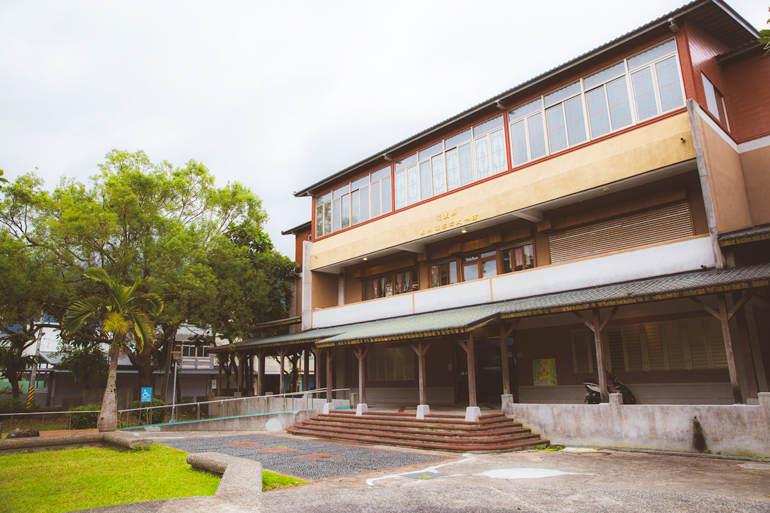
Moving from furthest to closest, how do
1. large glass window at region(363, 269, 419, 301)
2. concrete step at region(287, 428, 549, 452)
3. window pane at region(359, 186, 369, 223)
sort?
window pane at region(359, 186, 369, 223), large glass window at region(363, 269, 419, 301), concrete step at region(287, 428, 549, 452)

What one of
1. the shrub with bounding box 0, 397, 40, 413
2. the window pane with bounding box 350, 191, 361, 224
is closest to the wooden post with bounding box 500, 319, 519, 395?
the window pane with bounding box 350, 191, 361, 224

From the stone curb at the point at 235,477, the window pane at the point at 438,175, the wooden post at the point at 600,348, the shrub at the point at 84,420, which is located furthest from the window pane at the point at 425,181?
→ the shrub at the point at 84,420

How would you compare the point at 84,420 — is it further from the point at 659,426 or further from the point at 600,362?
the point at 659,426

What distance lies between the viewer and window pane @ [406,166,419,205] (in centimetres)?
2027

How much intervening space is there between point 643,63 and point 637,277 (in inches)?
247

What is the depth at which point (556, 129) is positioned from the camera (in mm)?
16047

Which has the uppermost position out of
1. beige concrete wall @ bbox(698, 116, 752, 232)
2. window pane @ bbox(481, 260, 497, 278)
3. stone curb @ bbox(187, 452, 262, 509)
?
beige concrete wall @ bbox(698, 116, 752, 232)

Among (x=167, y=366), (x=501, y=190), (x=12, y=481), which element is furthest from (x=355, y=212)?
(x=12, y=481)

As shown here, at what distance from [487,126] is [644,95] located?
5372 millimetres

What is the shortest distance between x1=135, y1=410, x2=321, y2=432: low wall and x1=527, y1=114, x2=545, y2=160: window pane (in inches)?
464

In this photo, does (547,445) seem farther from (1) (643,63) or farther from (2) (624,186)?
(1) (643,63)

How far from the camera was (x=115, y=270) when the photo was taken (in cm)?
2167

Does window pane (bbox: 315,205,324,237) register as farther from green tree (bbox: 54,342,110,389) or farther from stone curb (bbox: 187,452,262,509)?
stone curb (bbox: 187,452,262,509)

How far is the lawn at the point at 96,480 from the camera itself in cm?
660
